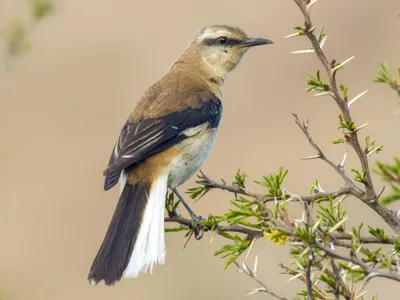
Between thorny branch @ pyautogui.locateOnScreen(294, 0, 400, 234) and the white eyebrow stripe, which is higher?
the white eyebrow stripe

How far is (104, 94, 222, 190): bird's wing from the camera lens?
15.0 ft

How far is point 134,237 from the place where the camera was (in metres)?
4.08

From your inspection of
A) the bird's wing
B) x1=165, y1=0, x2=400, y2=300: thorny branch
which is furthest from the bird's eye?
x1=165, y1=0, x2=400, y2=300: thorny branch

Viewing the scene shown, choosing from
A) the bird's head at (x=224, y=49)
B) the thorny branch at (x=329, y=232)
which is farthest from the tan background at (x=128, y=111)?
the thorny branch at (x=329, y=232)

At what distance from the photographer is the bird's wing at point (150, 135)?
4.56 m

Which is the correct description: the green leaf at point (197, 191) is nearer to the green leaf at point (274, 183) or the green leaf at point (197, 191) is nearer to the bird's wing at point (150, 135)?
the bird's wing at point (150, 135)

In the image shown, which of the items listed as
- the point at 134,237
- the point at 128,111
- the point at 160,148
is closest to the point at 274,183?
the point at 134,237

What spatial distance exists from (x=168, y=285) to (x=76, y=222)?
7.02 feet

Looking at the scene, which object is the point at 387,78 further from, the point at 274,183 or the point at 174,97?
the point at 174,97

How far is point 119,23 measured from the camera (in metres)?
18.8

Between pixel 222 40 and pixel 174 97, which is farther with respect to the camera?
pixel 222 40

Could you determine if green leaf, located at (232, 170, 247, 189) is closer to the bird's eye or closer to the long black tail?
the long black tail

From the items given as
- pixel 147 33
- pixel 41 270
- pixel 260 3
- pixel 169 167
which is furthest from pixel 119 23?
pixel 169 167

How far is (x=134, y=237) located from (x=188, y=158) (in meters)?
0.94
